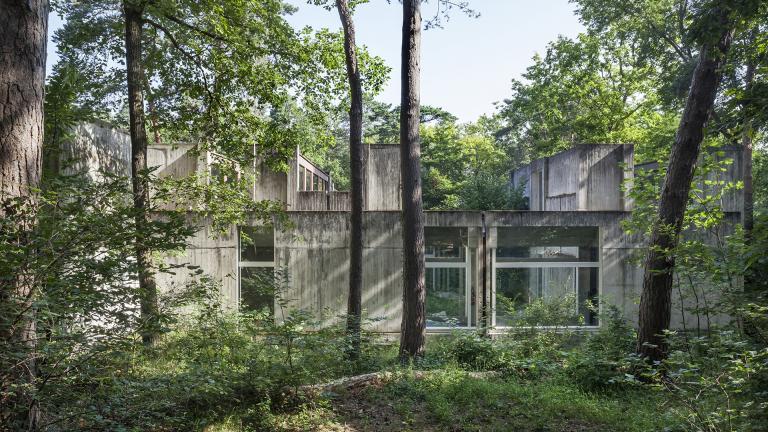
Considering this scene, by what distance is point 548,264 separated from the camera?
13750mm

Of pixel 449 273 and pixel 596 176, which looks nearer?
pixel 449 273

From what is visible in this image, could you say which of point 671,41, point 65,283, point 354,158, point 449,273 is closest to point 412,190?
point 354,158

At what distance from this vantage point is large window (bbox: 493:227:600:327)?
13.7 m

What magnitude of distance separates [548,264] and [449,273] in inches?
97.4

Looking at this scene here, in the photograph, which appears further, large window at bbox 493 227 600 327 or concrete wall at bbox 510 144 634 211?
concrete wall at bbox 510 144 634 211

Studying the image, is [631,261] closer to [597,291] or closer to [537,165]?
[597,291]

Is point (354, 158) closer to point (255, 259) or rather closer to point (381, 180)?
point (381, 180)

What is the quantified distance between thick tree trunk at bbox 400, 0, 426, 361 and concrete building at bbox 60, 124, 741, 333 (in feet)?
9.59

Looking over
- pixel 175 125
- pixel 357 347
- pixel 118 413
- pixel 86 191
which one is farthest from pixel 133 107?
pixel 118 413

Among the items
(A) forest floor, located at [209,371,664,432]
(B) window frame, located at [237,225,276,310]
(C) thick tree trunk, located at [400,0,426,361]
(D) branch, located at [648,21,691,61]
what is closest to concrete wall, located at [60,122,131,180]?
(B) window frame, located at [237,225,276,310]

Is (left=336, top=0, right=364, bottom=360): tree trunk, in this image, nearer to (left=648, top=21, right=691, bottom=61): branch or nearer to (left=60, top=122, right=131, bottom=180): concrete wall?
(left=60, top=122, right=131, bottom=180): concrete wall

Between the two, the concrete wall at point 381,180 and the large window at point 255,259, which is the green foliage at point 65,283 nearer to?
the large window at point 255,259

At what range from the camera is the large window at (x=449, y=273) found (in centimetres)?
1373

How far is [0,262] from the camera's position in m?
3.45
